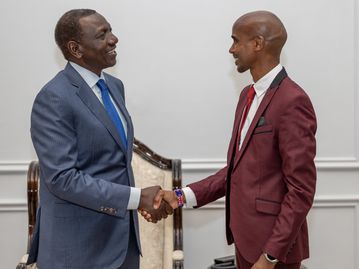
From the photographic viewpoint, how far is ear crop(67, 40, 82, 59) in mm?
2182

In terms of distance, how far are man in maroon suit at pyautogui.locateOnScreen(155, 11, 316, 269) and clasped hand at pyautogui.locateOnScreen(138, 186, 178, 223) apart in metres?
0.33

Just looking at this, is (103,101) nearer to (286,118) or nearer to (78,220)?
(78,220)

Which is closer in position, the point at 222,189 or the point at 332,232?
the point at 222,189

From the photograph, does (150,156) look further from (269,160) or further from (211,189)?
(269,160)

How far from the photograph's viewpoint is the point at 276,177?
2.06m

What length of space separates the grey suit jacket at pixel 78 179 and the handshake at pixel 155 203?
0.34 feet

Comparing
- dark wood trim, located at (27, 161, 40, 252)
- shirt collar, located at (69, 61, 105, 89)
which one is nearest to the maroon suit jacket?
Result: shirt collar, located at (69, 61, 105, 89)

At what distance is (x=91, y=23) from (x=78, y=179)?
0.65 meters

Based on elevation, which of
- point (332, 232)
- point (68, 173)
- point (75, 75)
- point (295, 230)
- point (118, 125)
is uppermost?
point (75, 75)

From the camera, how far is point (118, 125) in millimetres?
2201

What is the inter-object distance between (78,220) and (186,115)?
144cm

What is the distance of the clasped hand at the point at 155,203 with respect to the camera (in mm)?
2262

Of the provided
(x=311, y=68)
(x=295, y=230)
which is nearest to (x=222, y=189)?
(x=295, y=230)

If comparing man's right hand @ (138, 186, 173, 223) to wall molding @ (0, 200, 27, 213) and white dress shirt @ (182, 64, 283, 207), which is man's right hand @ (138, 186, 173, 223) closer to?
white dress shirt @ (182, 64, 283, 207)
